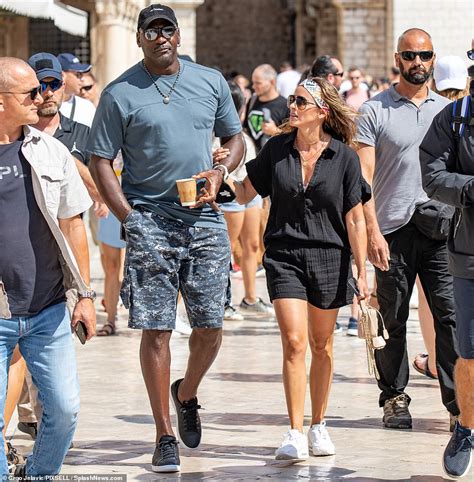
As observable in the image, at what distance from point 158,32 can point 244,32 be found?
40628mm

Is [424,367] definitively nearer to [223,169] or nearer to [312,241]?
[312,241]

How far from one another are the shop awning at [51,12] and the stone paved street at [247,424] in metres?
2.72

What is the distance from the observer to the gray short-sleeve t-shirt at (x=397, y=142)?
846 cm

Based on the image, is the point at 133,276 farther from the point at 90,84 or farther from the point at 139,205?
the point at 90,84

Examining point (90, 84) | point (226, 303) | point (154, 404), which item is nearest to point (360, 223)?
point (226, 303)

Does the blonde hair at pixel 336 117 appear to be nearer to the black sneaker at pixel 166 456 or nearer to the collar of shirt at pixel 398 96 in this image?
the collar of shirt at pixel 398 96

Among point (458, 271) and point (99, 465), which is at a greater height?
point (458, 271)

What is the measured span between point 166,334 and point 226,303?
395 mm

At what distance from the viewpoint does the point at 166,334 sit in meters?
7.43

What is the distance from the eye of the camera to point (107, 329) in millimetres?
12297

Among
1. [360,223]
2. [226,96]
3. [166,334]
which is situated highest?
[226,96]

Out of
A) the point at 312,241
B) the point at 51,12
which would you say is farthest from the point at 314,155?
the point at 51,12

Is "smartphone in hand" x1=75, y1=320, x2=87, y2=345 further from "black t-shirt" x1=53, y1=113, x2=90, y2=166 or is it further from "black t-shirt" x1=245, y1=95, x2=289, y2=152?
"black t-shirt" x1=245, y1=95, x2=289, y2=152

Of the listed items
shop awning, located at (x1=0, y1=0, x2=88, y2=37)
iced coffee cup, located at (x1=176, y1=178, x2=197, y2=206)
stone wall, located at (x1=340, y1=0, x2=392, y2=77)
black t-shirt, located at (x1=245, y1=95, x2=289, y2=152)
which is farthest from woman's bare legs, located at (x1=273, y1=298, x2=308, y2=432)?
stone wall, located at (x1=340, y1=0, x2=392, y2=77)
